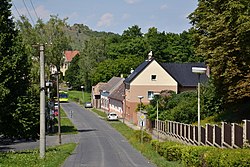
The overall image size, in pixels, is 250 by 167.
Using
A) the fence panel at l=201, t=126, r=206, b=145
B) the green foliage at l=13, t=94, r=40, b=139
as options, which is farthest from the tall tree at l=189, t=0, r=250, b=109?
the green foliage at l=13, t=94, r=40, b=139

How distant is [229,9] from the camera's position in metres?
33.4

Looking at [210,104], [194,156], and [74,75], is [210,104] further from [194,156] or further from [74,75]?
[74,75]

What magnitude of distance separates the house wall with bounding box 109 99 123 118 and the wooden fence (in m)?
38.5

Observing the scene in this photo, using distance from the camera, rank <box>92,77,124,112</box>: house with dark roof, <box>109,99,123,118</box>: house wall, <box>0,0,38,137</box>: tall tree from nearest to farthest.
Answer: <box>0,0,38,137</box>: tall tree
<box>109,99,123,118</box>: house wall
<box>92,77,124,112</box>: house with dark roof

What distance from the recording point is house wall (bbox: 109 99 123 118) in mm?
83125

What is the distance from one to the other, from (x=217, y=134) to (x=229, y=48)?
412 inches

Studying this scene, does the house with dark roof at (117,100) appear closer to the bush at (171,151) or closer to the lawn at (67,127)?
the lawn at (67,127)

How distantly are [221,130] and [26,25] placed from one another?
46387 millimetres

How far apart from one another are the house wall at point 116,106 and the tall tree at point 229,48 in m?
44.3

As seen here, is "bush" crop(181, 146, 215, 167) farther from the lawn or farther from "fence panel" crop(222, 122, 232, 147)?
the lawn

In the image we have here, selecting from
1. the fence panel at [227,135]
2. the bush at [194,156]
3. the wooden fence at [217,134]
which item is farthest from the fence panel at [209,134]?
the bush at [194,156]

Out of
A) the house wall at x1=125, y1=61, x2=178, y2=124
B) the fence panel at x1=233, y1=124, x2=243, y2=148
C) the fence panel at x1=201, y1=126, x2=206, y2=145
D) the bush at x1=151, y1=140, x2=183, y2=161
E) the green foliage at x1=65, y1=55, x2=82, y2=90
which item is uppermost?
the green foliage at x1=65, y1=55, x2=82, y2=90

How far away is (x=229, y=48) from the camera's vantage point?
35656 mm

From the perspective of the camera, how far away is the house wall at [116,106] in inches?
3273
